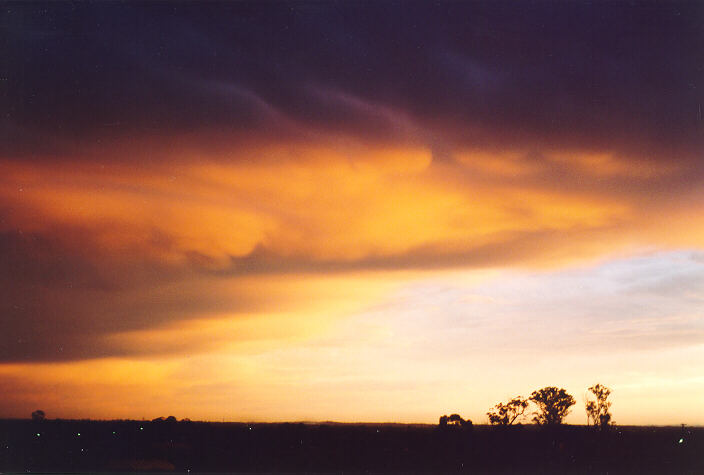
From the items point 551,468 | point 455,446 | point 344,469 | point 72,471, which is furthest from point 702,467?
point 72,471

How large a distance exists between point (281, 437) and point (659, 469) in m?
47.6

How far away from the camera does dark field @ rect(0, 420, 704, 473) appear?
71125 mm

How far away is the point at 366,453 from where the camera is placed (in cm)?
8206

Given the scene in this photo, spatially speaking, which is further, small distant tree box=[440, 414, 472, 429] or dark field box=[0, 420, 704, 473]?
small distant tree box=[440, 414, 472, 429]

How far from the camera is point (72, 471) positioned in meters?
63.3

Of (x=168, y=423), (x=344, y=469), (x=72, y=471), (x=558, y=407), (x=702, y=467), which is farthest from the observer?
(x=558, y=407)

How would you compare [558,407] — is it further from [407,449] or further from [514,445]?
[407,449]

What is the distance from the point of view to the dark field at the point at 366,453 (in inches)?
2800

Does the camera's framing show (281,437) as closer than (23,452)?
No

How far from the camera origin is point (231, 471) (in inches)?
2606

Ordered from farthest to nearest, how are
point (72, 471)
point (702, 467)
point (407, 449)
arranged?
point (407, 449) → point (702, 467) → point (72, 471)

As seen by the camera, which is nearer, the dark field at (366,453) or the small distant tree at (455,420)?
the dark field at (366,453)

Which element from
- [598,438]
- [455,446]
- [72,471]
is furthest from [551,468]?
[72,471]

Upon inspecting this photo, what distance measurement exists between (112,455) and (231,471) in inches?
791
